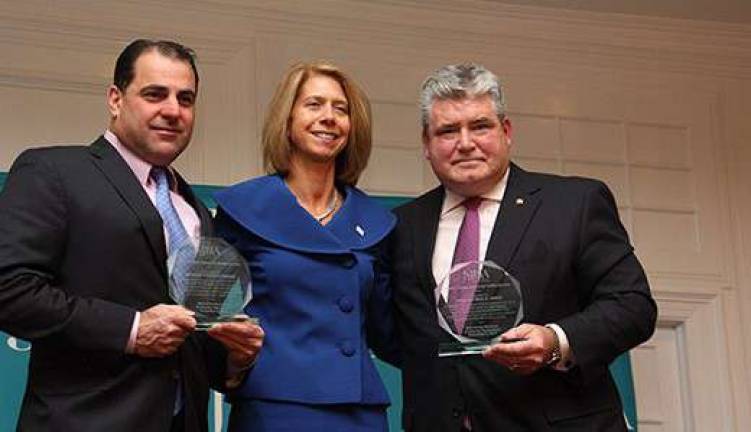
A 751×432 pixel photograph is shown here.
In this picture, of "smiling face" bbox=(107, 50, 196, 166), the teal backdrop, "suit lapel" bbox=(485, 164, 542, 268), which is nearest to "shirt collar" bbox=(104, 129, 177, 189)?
"smiling face" bbox=(107, 50, 196, 166)

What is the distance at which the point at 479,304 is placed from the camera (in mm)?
2521

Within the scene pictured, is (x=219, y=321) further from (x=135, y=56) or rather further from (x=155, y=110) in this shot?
(x=135, y=56)

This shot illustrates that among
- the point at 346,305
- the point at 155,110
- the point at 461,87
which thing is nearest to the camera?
the point at 155,110

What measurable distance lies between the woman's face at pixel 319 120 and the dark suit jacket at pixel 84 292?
47 centimetres

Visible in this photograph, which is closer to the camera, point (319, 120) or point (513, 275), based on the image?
point (513, 275)

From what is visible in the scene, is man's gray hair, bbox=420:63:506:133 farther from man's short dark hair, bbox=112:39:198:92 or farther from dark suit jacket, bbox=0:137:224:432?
dark suit jacket, bbox=0:137:224:432

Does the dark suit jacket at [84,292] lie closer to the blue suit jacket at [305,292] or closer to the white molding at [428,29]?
the blue suit jacket at [305,292]

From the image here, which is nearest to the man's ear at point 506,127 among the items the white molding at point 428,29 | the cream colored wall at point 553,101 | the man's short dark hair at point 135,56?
the man's short dark hair at point 135,56

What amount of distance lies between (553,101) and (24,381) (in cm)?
240

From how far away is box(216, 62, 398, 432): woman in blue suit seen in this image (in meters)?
2.60

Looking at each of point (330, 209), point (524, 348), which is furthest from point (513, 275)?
point (330, 209)

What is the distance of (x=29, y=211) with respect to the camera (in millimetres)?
2342

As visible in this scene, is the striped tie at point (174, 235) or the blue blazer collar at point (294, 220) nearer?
the striped tie at point (174, 235)

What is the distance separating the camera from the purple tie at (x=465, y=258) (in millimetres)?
2543
